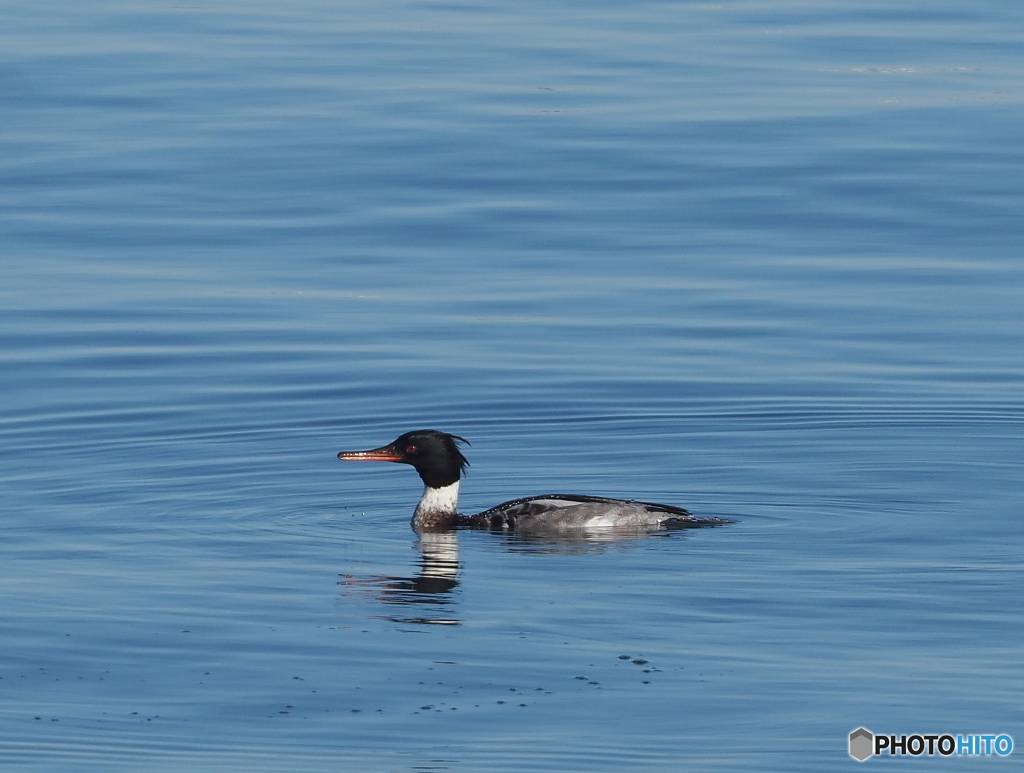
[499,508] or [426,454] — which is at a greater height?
[426,454]

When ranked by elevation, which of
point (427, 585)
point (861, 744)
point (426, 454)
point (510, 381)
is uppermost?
point (510, 381)

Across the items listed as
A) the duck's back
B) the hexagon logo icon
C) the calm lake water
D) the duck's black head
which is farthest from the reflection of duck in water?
the hexagon logo icon

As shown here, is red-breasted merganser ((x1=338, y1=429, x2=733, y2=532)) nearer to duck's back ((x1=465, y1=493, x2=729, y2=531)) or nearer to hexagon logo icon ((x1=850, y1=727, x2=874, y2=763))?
duck's back ((x1=465, y1=493, x2=729, y2=531))

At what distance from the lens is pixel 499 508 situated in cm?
1705

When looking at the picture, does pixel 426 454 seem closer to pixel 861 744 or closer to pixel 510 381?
pixel 510 381

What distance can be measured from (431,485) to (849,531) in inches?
138

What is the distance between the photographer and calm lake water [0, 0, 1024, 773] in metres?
12.2

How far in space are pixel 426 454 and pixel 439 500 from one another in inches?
19.7

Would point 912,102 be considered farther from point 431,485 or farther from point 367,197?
point 431,485

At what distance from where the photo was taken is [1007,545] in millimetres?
15430

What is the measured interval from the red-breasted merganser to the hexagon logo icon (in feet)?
16.5

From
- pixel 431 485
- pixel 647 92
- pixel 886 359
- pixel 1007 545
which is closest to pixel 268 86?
pixel 647 92

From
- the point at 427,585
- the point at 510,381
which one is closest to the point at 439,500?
the point at 427,585

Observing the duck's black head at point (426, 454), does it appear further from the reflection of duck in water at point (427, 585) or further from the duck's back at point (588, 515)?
the reflection of duck in water at point (427, 585)
